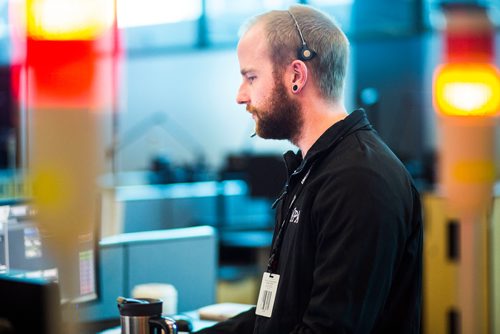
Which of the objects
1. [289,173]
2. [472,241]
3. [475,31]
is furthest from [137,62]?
[289,173]

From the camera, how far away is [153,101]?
33.9 feet

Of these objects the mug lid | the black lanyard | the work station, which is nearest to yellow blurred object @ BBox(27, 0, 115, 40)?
the work station

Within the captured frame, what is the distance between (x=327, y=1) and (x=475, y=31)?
7.36ft

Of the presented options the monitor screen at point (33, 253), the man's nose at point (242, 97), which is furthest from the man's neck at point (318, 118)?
the monitor screen at point (33, 253)

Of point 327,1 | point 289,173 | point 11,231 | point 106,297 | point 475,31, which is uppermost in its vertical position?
point 327,1

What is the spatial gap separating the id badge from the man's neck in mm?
Answer: 291

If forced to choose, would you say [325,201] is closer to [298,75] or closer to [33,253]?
[298,75]

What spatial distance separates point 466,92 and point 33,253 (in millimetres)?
2221

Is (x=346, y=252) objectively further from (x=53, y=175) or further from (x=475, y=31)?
(x=475, y=31)

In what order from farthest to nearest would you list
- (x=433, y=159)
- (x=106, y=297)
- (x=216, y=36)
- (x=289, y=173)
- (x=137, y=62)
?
(x=137, y=62)
(x=216, y=36)
(x=433, y=159)
(x=106, y=297)
(x=289, y=173)

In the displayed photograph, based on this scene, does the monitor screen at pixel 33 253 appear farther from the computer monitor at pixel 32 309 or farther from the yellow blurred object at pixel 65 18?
the yellow blurred object at pixel 65 18

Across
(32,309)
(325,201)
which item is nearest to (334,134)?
(325,201)

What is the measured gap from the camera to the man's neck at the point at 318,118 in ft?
5.81

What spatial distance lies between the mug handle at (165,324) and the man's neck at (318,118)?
54cm
